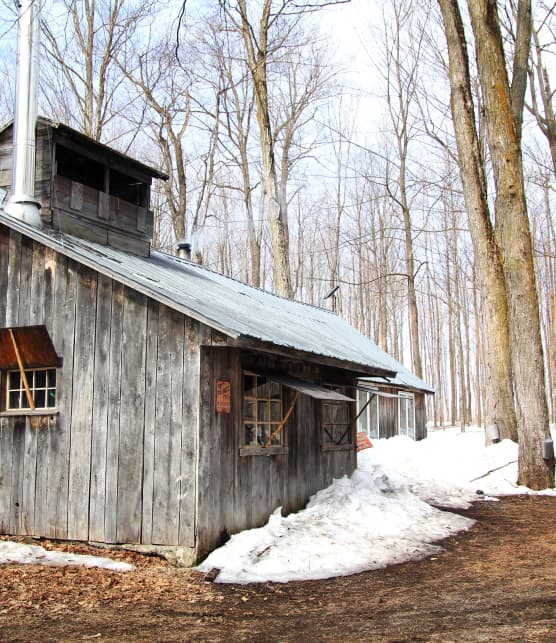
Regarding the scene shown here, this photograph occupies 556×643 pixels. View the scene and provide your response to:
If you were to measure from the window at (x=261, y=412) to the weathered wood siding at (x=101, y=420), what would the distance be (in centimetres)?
134

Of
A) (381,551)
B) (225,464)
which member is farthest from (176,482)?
(381,551)

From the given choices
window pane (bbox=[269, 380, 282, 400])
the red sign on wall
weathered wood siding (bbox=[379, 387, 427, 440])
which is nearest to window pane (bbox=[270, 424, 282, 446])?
window pane (bbox=[269, 380, 282, 400])

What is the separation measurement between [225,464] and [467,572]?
121 inches

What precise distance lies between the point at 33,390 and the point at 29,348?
0.58 meters

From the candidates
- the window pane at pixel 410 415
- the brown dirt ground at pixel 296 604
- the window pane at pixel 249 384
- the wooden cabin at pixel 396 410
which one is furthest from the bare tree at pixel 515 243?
the window pane at pixel 410 415

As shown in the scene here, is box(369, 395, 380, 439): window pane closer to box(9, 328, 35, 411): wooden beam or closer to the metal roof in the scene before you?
the metal roof

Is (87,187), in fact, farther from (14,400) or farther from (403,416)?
(403,416)

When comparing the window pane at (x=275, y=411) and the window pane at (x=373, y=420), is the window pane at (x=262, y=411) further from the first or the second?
the window pane at (x=373, y=420)

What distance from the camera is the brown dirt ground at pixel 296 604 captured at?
5.21m

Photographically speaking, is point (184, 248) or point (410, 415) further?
point (410, 415)

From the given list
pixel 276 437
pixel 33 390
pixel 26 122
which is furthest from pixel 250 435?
pixel 26 122

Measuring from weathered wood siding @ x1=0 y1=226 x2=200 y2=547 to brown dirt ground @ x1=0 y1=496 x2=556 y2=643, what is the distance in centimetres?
51

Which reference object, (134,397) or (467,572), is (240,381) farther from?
(467,572)

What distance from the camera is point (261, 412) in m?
9.80
